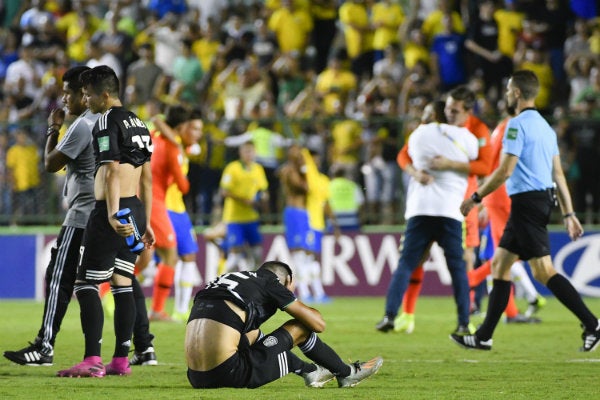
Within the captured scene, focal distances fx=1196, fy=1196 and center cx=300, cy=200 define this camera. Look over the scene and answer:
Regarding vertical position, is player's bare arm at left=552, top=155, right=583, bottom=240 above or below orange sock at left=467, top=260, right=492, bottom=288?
above

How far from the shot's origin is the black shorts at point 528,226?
1012 centimetres

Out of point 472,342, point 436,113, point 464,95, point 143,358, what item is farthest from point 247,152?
point 143,358

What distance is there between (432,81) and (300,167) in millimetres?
3685

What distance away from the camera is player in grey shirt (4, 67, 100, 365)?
900cm

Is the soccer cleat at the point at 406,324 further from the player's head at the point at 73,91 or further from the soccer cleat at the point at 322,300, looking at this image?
the soccer cleat at the point at 322,300

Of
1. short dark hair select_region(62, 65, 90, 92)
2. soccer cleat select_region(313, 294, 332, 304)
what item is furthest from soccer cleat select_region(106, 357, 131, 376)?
soccer cleat select_region(313, 294, 332, 304)

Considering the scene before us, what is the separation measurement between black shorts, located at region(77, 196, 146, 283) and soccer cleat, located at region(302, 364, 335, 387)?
1.65m

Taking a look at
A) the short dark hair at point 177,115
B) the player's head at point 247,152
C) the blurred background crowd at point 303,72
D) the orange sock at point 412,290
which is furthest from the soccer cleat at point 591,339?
the player's head at point 247,152

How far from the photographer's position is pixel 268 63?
22.3 metres

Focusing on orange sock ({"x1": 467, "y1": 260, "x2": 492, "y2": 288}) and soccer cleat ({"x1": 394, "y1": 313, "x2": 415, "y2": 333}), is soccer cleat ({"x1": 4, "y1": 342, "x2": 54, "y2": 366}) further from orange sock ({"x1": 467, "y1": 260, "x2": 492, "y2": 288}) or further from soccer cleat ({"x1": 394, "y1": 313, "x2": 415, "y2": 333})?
orange sock ({"x1": 467, "y1": 260, "x2": 492, "y2": 288})

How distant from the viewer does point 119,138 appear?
27.5ft

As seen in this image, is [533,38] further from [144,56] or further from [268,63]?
[144,56]

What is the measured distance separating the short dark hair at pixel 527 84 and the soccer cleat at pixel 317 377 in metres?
3.42

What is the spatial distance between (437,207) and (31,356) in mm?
4541
